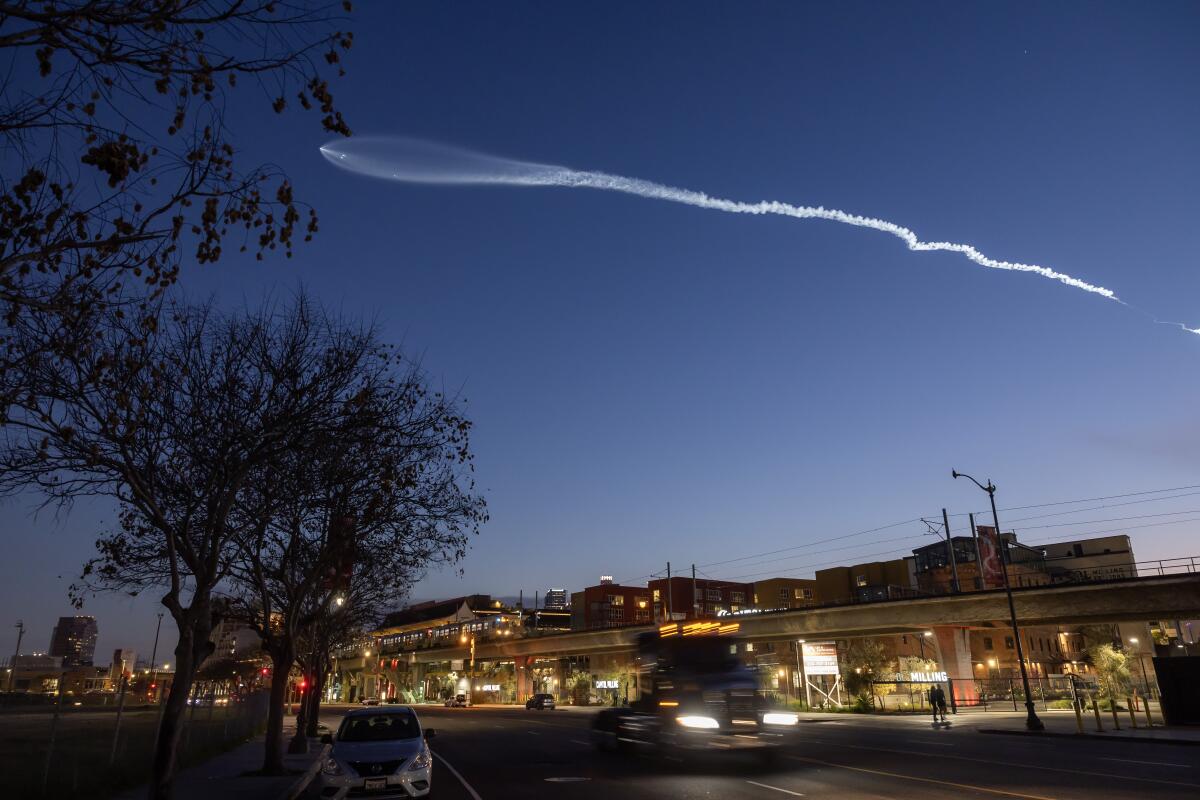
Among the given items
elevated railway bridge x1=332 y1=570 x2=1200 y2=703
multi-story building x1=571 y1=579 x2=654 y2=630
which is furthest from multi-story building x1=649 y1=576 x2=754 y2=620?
elevated railway bridge x1=332 y1=570 x2=1200 y2=703

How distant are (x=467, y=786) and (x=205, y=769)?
970 centimetres

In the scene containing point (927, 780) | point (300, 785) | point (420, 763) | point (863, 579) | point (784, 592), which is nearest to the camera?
point (420, 763)

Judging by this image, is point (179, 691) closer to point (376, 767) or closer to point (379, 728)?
point (376, 767)

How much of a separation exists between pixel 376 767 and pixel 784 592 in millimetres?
121612

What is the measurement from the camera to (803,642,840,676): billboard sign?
51656 mm

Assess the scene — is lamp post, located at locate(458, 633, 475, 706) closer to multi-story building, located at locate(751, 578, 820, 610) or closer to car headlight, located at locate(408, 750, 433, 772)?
multi-story building, located at locate(751, 578, 820, 610)

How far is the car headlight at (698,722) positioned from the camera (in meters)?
20.3

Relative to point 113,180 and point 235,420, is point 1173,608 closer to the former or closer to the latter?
point 235,420

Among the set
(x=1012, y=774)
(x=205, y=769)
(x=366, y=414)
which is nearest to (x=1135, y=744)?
(x=1012, y=774)

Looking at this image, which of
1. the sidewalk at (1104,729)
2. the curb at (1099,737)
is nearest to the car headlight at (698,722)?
the curb at (1099,737)

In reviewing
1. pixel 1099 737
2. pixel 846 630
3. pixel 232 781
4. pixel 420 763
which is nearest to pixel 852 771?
pixel 420 763

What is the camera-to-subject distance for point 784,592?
417ft

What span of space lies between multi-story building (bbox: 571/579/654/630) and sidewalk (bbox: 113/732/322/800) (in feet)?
343

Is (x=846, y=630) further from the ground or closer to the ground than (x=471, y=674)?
further from the ground
